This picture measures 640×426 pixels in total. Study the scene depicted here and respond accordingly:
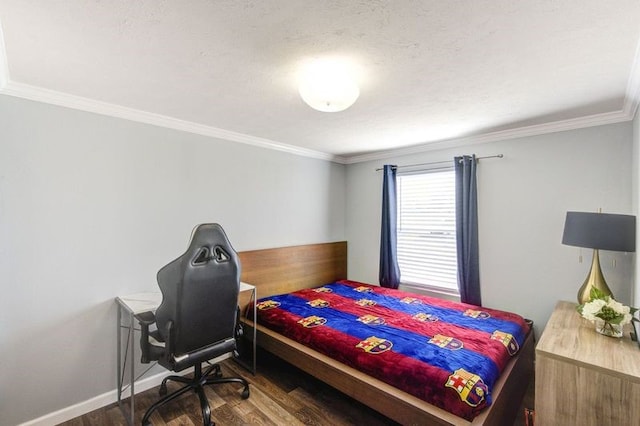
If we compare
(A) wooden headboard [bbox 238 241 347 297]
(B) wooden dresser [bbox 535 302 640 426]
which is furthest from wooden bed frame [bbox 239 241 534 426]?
(B) wooden dresser [bbox 535 302 640 426]

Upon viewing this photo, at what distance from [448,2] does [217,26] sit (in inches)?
38.8

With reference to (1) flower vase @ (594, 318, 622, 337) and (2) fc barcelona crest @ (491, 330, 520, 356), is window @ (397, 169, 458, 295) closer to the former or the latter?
(2) fc barcelona crest @ (491, 330, 520, 356)

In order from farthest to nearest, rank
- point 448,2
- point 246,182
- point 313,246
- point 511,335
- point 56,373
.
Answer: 1. point 313,246
2. point 246,182
3. point 511,335
4. point 56,373
5. point 448,2

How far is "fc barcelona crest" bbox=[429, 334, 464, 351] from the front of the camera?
2045 mm

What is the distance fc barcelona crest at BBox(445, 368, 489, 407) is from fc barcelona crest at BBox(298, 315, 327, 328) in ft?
3.74

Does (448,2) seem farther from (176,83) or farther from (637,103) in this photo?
(637,103)

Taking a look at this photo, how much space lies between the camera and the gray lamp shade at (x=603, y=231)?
196 cm

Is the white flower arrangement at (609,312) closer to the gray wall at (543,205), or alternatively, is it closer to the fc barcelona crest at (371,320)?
the gray wall at (543,205)

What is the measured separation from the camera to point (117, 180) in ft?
7.64

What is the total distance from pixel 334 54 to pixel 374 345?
6.23 feet

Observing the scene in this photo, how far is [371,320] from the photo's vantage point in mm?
2586

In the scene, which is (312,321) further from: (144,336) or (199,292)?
(144,336)

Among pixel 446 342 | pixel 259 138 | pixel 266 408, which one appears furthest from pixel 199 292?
pixel 259 138

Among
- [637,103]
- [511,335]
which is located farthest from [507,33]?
[511,335]
